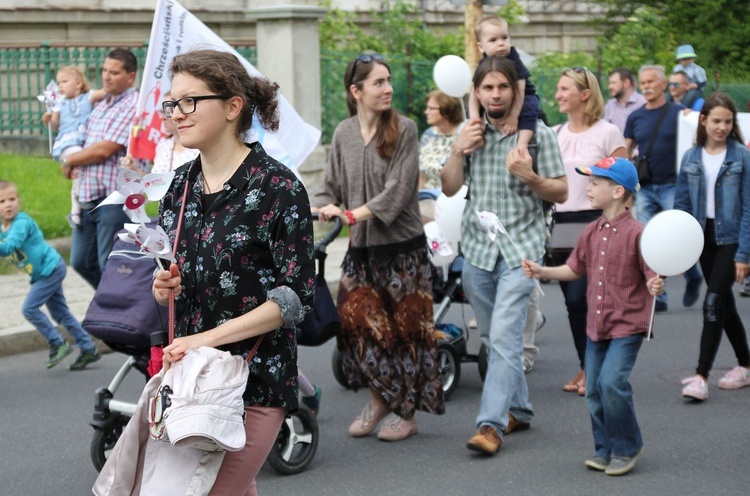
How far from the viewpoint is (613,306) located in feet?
19.2

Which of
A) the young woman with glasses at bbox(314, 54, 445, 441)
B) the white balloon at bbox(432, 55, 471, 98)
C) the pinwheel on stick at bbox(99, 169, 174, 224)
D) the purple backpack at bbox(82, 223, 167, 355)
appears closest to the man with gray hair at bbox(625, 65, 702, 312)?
the white balloon at bbox(432, 55, 471, 98)

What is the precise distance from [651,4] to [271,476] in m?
22.9

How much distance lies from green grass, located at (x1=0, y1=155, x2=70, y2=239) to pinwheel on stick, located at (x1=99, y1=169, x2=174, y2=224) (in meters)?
9.04

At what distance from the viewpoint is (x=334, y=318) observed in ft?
20.1

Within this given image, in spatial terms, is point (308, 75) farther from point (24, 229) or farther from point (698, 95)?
point (24, 229)

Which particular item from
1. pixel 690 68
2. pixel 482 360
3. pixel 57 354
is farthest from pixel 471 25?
pixel 57 354

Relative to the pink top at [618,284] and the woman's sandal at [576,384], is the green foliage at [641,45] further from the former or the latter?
the pink top at [618,284]

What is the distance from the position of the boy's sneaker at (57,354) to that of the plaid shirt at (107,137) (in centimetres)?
101

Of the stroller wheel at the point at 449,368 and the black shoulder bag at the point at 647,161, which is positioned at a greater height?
the black shoulder bag at the point at 647,161

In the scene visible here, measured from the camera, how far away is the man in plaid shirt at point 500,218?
6195 mm

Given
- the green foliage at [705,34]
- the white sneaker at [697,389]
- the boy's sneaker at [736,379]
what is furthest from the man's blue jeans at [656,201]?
the green foliage at [705,34]

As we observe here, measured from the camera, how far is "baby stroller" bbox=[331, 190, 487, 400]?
7496 mm

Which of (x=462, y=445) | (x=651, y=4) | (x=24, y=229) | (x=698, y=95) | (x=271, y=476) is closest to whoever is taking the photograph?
(x=271, y=476)

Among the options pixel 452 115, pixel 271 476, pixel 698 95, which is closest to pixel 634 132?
pixel 452 115
